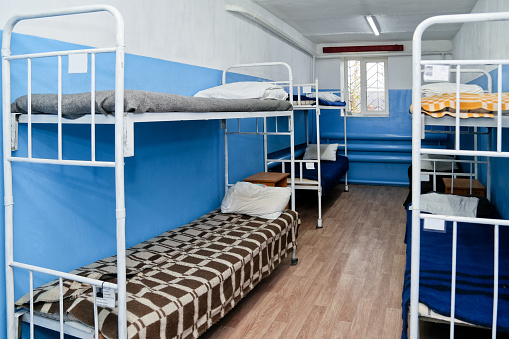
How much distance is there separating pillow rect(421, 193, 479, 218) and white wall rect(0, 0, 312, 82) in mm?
2346

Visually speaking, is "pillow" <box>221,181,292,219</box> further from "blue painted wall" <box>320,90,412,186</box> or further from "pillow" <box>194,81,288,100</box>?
"blue painted wall" <box>320,90,412,186</box>

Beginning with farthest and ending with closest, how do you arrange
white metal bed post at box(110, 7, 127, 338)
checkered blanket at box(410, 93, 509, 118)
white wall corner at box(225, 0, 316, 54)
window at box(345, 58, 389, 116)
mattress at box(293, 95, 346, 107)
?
1. window at box(345, 58, 389, 116)
2. mattress at box(293, 95, 346, 107)
3. white wall corner at box(225, 0, 316, 54)
4. checkered blanket at box(410, 93, 509, 118)
5. white metal bed post at box(110, 7, 127, 338)

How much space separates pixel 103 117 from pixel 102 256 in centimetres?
120

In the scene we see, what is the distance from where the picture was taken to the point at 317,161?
5555 millimetres

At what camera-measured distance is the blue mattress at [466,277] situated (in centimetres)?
215

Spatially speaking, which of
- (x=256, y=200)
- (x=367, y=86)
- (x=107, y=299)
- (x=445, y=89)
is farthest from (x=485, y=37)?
(x=107, y=299)

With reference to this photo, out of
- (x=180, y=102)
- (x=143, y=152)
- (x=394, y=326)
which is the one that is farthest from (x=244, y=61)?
(x=394, y=326)

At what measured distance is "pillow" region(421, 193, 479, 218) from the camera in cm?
402

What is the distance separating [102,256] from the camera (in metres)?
2.94

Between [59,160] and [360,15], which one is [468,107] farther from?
[360,15]

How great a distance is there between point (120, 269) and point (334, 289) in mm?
2083

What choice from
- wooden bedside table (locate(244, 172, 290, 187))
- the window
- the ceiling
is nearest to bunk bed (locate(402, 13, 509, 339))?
wooden bedside table (locate(244, 172, 290, 187))

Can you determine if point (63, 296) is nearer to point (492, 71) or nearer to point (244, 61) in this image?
point (244, 61)

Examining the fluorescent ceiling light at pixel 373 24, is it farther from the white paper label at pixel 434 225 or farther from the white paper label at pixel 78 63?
the white paper label at pixel 78 63
